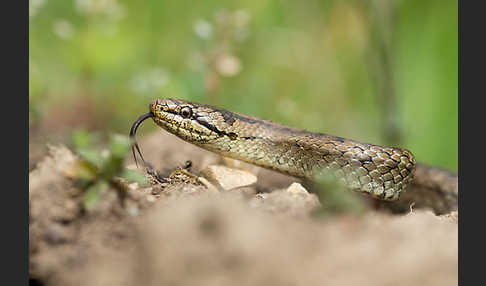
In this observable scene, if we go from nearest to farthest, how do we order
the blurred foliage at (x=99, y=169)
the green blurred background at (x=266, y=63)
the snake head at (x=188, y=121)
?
the blurred foliage at (x=99, y=169) < the snake head at (x=188, y=121) < the green blurred background at (x=266, y=63)

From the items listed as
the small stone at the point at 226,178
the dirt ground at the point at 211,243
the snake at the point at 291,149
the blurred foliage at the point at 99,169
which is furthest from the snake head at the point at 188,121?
the blurred foliage at the point at 99,169

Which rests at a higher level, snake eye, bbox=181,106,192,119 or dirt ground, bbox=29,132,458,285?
snake eye, bbox=181,106,192,119

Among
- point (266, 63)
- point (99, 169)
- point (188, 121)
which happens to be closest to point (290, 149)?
point (188, 121)

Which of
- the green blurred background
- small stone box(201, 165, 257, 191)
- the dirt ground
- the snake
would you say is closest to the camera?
the dirt ground

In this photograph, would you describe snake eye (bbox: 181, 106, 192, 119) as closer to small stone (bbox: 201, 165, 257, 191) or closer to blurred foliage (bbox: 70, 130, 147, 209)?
small stone (bbox: 201, 165, 257, 191)

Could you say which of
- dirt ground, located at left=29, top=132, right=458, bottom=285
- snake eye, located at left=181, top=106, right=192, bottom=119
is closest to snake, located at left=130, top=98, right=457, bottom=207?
snake eye, located at left=181, top=106, right=192, bottom=119

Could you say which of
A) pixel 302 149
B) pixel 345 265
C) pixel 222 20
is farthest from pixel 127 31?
pixel 345 265

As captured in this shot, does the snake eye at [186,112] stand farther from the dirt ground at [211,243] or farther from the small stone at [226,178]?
the dirt ground at [211,243]
